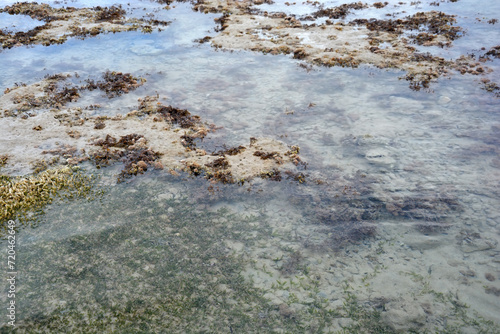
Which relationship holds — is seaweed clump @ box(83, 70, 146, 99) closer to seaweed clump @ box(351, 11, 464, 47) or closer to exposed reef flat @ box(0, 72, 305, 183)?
exposed reef flat @ box(0, 72, 305, 183)

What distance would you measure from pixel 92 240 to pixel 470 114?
1469 centimetres

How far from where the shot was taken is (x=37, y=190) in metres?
11.2

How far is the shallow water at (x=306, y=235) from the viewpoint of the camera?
7785 millimetres

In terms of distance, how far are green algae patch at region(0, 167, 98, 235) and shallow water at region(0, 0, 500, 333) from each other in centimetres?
62

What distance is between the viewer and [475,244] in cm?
926

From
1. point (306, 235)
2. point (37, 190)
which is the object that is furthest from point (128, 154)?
point (306, 235)

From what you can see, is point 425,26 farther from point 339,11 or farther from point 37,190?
point 37,190

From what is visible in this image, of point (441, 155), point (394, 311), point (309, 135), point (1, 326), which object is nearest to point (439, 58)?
point (441, 155)

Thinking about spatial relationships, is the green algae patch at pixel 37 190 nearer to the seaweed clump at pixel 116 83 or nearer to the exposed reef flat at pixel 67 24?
the seaweed clump at pixel 116 83

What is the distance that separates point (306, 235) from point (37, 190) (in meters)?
8.37

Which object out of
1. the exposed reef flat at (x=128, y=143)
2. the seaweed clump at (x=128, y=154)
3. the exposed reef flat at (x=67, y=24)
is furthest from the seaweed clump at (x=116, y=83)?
the exposed reef flat at (x=67, y=24)

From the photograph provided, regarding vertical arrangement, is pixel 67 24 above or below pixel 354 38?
above

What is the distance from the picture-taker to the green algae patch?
10570mm

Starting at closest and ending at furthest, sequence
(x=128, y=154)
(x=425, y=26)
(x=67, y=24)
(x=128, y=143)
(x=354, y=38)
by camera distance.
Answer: (x=128, y=154), (x=128, y=143), (x=354, y=38), (x=425, y=26), (x=67, y=24)
